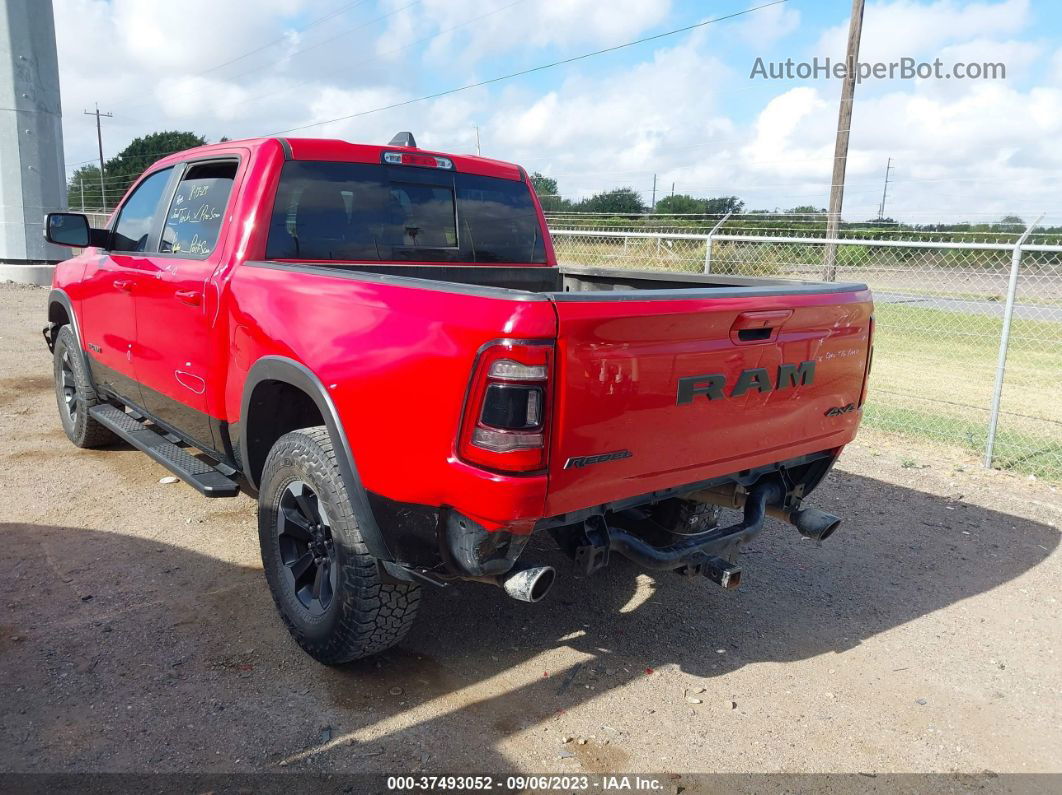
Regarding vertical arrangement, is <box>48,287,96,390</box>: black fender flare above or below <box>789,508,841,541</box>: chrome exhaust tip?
above

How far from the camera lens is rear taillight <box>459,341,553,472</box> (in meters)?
2.35

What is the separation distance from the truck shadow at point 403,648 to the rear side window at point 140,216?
1690 millimetres

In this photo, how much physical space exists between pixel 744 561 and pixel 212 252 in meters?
3.15

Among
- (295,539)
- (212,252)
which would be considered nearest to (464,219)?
(212,252)

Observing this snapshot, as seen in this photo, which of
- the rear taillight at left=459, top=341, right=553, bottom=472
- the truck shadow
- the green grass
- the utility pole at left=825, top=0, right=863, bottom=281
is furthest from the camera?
the utility pole at left=825, top=0, right=863, bottom=281

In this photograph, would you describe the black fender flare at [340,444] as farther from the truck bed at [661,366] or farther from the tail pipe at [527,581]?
the tail pipe at [527,581]

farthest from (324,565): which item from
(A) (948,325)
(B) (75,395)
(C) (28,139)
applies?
(C) (28,139)

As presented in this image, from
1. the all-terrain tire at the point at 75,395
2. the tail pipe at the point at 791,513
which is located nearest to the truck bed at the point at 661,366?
the tail pipe at the point at 791,513

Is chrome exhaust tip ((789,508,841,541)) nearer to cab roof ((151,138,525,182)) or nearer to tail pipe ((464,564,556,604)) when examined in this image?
tail pipe ((464,564,556,604))

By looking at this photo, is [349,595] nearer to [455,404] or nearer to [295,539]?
[295,539]

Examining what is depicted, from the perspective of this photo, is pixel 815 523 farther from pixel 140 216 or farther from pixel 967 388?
pixel 967 388

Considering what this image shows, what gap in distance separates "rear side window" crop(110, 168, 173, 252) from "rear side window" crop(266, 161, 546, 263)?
130cm

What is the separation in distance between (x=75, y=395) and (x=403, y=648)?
12.5 ft

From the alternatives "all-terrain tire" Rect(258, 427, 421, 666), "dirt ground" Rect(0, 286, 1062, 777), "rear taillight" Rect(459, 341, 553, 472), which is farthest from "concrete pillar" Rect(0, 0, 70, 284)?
"rear taillight" Rect(459, 341, 553, 472)
